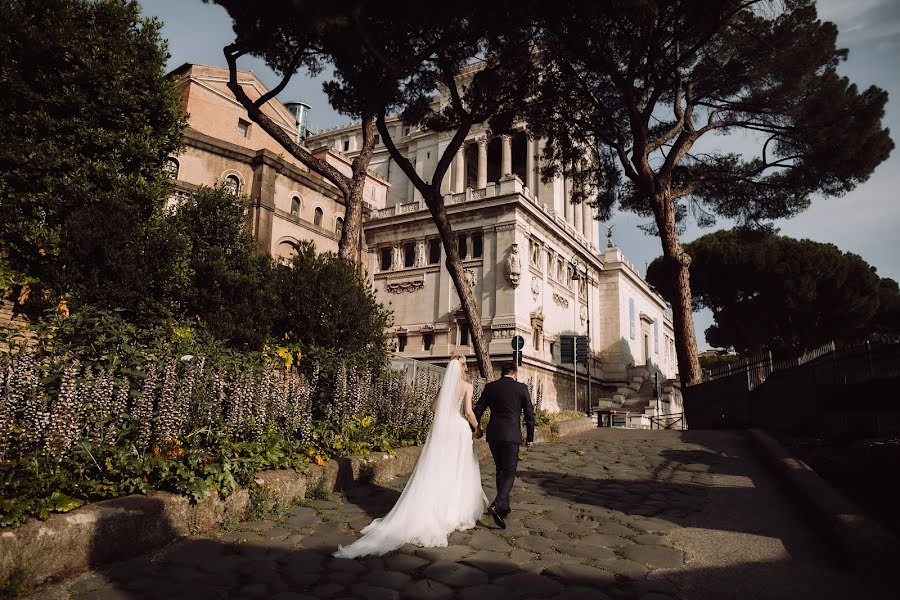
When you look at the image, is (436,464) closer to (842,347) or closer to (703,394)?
(842,347)

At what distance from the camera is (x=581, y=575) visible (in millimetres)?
4230

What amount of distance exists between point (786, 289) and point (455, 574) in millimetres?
39494

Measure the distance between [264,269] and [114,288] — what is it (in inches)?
123

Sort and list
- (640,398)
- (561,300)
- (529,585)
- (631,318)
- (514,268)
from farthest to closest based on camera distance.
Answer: (631,318) < (561,300) < (640,398) < (514,268) < (529,585)

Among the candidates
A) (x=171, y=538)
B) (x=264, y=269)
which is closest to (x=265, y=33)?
(x=264, y=269)

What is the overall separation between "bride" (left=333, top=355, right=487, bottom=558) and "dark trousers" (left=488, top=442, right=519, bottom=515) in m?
0.24

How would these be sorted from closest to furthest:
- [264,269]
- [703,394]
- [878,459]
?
[878,459]
[264,269]
[703,394]

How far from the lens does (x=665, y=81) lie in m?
17.0

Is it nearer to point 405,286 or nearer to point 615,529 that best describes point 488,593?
point 615,529

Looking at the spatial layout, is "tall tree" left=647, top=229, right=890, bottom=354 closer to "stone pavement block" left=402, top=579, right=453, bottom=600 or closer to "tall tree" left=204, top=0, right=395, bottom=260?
"tall tree" left=204, top=0, right=395, bottom=260

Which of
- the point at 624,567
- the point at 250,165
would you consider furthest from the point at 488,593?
the point at 250,165

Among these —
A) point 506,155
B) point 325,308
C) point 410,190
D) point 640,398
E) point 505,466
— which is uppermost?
point 506,155

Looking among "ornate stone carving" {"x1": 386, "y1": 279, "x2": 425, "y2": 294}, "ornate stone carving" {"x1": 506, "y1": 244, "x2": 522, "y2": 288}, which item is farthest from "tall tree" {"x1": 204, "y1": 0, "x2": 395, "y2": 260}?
"ornate stone carving" {"x1": 386, "y1": 279, "x2": 425, "y2": 294}

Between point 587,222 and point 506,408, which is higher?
point 587,222
